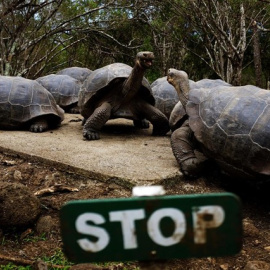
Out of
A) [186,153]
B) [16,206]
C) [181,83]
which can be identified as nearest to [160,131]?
[181,83]

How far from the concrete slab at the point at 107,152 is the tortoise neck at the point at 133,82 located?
0.62 metres

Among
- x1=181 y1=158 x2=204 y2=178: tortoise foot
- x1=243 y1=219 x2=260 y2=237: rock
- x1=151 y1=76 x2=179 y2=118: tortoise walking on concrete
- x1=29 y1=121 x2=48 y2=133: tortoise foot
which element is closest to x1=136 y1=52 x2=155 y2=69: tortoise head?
x1=151 y1=76 x2=179 y2=118: tortoise walking on concrete

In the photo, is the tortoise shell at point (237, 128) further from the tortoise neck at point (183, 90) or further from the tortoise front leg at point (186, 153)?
the tortoise neck at point (183, 90)

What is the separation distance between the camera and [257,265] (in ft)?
8.01

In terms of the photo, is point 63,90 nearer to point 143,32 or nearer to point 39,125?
point 39,125

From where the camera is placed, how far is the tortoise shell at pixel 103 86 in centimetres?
543

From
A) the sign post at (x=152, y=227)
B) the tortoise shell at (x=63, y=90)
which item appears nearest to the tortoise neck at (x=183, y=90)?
the sign post at (x=152, y=227)

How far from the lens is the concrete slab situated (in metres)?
3.64

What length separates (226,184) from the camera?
386cm

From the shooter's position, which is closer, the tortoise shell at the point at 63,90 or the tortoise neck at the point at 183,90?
the tortoise neck at the point at 183,90

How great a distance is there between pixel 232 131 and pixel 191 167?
23.9 inches

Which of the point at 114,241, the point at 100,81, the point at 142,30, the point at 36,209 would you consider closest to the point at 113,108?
the point at 100,81

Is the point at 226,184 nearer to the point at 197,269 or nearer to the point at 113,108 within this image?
the point at 197,269

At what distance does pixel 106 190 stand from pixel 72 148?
1.30m
